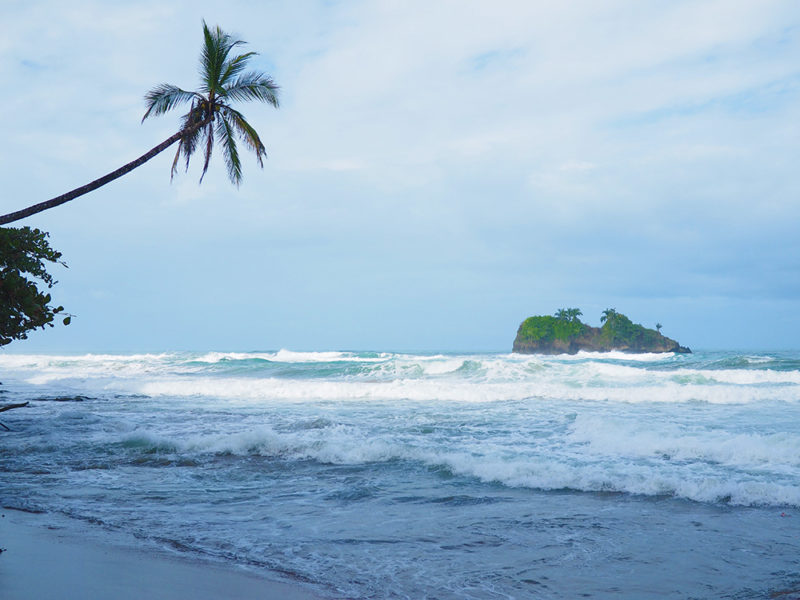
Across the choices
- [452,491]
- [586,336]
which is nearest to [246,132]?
[452,491]

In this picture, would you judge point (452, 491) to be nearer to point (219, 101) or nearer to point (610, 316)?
point (219, 101)

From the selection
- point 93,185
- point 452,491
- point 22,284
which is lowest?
point 452,491

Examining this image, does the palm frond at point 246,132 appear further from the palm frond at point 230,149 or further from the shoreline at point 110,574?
the shoreline at point 110,574

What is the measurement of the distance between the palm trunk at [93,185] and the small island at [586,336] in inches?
2247

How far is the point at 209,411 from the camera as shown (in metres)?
17.1

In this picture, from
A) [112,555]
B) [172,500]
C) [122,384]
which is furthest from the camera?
[122,384]

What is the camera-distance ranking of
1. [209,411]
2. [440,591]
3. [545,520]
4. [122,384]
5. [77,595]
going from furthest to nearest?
[122,384], [209,411], [545,520], [440,591], [77,595]

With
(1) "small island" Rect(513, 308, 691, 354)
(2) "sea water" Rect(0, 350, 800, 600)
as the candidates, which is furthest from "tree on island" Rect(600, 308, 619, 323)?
(2) "sea water" Rect(0, 350, 800, 600)

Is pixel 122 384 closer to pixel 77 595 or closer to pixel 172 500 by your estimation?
pixel 172 500

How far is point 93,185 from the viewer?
9.94m

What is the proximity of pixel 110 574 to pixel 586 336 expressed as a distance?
63856mm

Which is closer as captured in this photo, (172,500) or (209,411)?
(172,500)

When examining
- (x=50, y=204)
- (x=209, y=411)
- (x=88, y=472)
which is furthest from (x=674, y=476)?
(x=209, y=411)

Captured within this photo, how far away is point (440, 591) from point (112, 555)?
9.68ft
